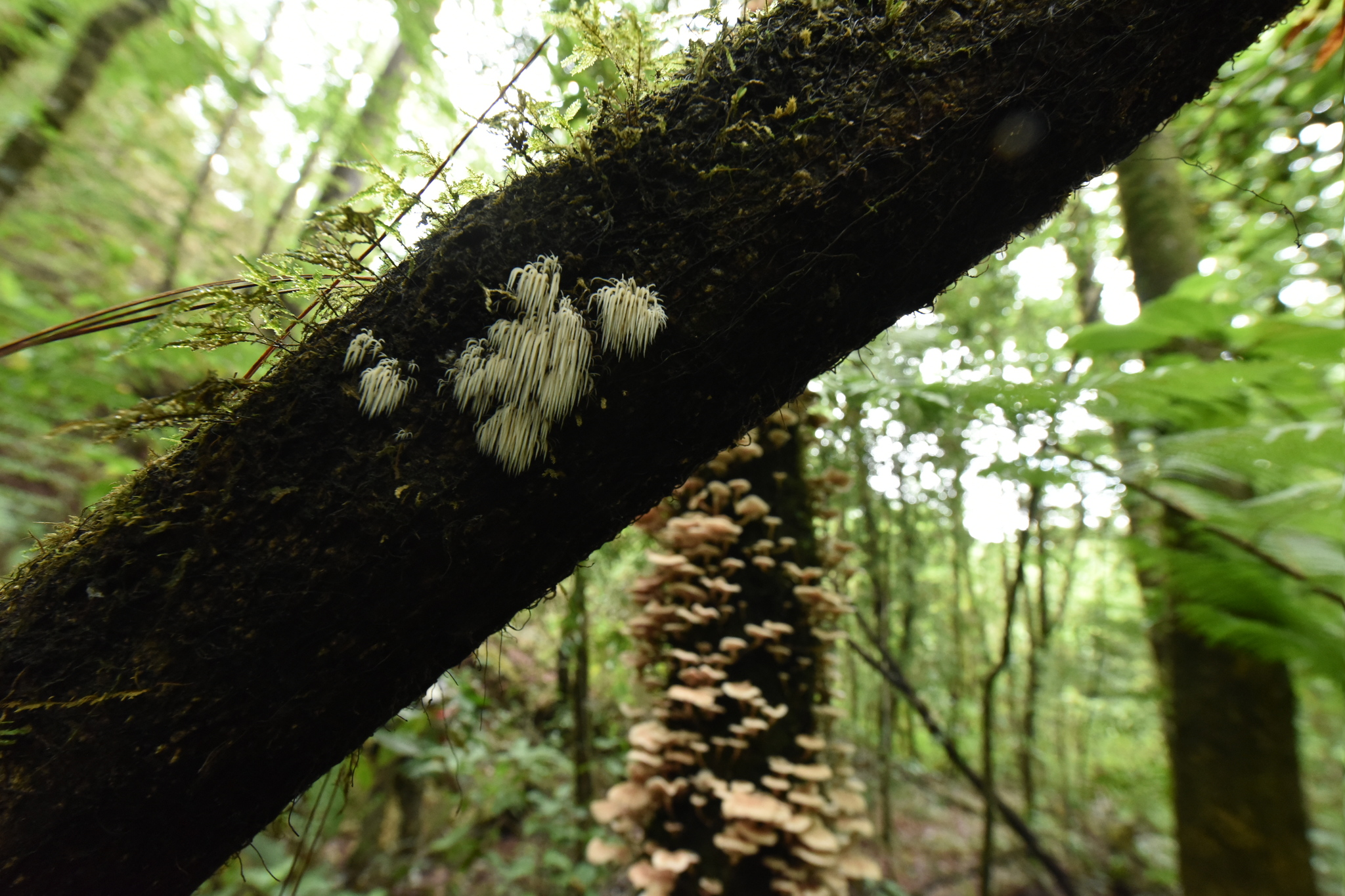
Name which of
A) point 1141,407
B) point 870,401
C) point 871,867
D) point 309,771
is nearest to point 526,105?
point 309,771

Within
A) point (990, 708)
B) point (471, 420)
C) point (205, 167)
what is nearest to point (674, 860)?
point (471, 420)

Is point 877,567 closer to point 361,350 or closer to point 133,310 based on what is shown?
point 361,350

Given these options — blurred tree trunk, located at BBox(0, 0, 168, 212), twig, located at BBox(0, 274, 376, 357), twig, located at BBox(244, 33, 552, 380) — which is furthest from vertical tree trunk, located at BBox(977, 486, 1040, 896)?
blurred tree trunk, located at BBox(0, 0, 168, 212)

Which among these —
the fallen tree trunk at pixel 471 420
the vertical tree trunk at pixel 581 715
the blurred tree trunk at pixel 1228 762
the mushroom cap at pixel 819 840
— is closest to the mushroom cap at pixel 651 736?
the mushroom cap at pixel 819 840

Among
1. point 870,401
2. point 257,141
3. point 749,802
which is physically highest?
point 257,141

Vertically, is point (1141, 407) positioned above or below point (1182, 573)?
above

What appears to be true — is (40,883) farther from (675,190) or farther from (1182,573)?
(1182,573)

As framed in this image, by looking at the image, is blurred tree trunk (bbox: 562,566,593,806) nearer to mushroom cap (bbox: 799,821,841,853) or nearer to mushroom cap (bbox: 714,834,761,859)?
mushroom cap (bbox: 714,834,761,859)
